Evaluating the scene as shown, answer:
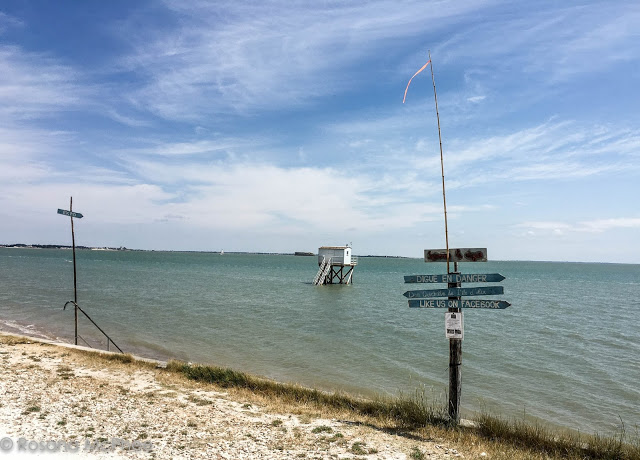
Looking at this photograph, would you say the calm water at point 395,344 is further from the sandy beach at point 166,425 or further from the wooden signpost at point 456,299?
the sandy beach at point 166,425

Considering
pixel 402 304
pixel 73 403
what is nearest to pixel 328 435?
pixel 73 403

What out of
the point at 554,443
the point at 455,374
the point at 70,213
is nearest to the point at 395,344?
the point at 455,374

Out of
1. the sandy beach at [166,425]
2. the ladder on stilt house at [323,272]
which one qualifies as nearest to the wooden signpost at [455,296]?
the sandy beach at [166,425]

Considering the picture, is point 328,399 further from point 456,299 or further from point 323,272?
point 323,272

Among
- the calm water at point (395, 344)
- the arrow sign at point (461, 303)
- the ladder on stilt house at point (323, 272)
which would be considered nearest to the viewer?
the arrow sign at point (461, 303)

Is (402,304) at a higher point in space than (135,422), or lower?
lower

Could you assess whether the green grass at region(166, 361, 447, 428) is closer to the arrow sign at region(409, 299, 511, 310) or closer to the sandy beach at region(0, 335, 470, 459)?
the sandy beach at region(0, 335, 470, 459)

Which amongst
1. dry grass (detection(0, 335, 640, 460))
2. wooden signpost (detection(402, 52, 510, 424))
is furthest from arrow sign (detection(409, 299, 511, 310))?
dry grass (detection(0, 335, 640, 460))

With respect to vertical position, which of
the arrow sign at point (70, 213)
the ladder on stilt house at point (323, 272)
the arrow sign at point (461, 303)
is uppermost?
the arrow sign at point (70, 213)

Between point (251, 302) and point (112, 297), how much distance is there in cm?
1221

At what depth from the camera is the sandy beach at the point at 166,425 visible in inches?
230

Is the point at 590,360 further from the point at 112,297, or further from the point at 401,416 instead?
the point at 112,297

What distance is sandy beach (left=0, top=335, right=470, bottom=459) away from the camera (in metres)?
5.85

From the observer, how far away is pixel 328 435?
6613 mm
